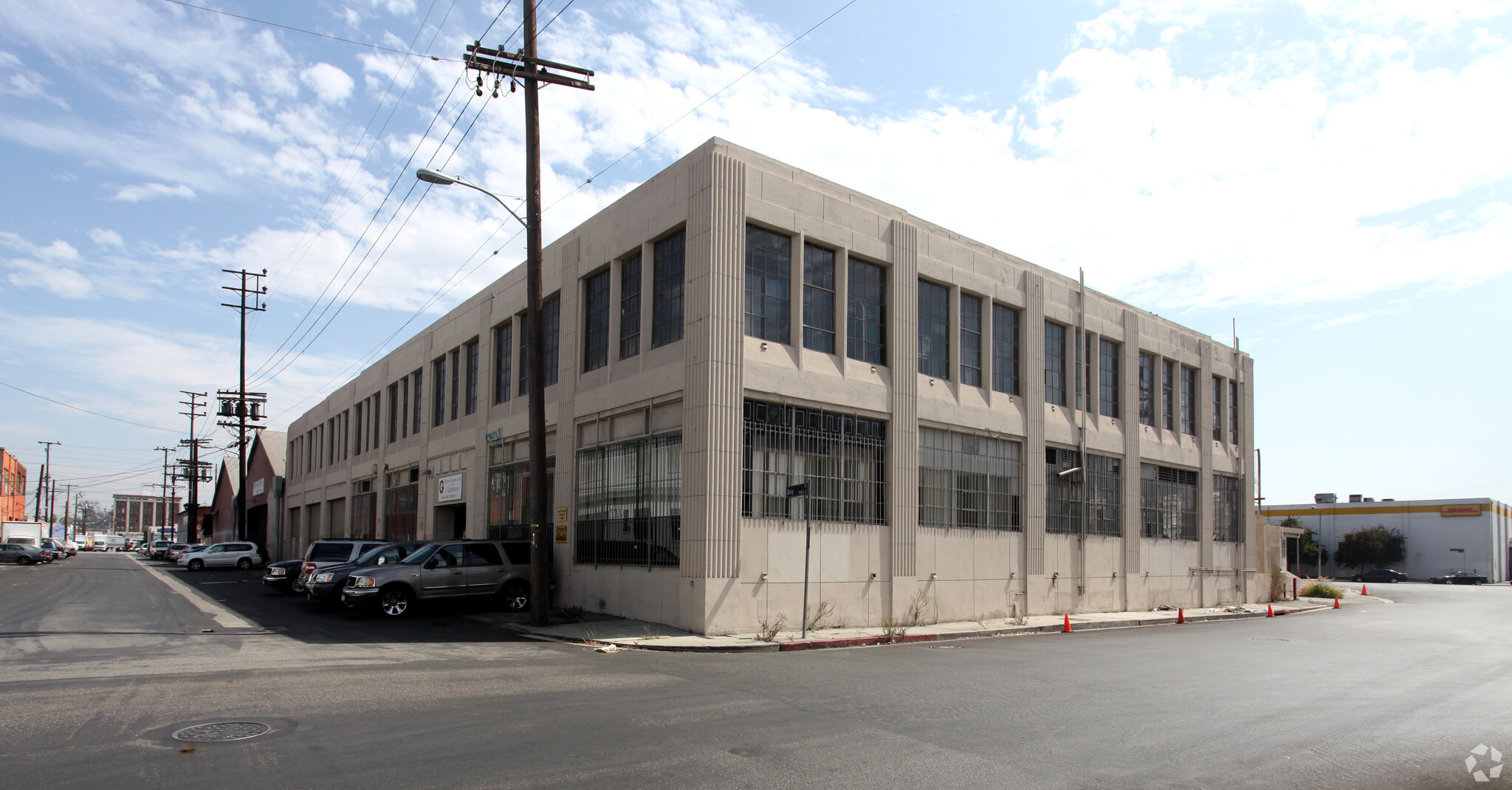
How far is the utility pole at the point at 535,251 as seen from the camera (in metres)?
18.6

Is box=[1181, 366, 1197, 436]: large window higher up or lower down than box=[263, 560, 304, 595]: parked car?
higher up

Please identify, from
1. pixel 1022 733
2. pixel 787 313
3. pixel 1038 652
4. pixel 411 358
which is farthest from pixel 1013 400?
pixel 411 358

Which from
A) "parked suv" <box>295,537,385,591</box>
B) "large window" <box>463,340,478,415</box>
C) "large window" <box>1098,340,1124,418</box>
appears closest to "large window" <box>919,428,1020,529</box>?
"large window" <box>1098,340,1124,418</box>

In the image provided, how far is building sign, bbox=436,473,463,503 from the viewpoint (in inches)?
1191

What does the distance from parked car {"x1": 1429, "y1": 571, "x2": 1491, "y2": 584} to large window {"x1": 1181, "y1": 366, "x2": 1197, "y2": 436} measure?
6230cm

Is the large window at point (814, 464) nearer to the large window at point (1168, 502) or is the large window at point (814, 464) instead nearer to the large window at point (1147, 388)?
the large window at point (1168, 502)

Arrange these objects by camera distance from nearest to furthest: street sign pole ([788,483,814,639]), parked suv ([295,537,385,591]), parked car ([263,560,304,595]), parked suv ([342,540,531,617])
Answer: street sign pole ([788,483,814,639]) → parked suv ([342,540,531,617]) → parked suv ([295,537,385,591]) → parked car ([263,560,304,595])

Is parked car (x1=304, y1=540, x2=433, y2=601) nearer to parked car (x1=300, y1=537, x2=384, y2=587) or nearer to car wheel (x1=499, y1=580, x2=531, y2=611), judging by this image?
car wheel (x1=499, y1=580, x2=531, y2=611)

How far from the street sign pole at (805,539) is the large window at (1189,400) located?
63.2ft

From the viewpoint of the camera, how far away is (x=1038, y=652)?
1605 cm

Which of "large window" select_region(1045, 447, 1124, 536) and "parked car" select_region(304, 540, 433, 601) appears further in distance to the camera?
"large window" select_region(1045, 447, 1124, 536)

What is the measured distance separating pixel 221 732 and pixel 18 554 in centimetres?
6234

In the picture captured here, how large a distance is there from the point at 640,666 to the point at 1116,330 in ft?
69.9

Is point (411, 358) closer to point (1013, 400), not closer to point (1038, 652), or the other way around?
point (1013, 400)
